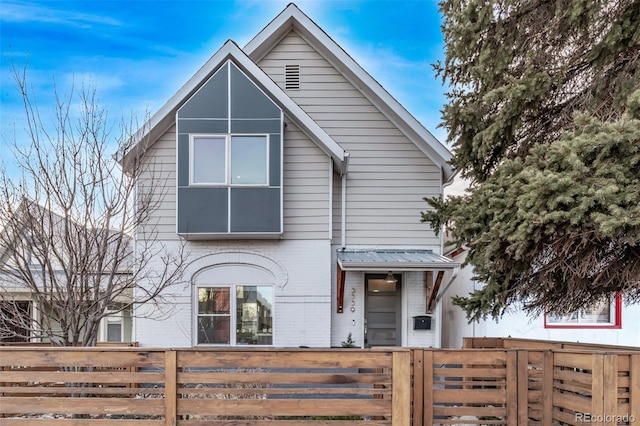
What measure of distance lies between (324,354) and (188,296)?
204 inches

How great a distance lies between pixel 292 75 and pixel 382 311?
5.51 meters

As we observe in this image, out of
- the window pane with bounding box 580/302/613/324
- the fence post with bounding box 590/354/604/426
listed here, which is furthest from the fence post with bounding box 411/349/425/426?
the window pane with bounding box 580/302/613/324

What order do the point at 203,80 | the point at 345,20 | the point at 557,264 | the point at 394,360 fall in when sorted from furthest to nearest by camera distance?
the point at 345,20
the point at 203,80
the point at 557,264
the point at 394,360

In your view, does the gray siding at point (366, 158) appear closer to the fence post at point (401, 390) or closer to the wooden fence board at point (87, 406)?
the fence post at point (401, 390)

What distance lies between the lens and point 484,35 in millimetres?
4379

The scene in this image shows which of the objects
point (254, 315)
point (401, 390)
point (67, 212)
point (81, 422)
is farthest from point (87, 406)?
point (254, 315)

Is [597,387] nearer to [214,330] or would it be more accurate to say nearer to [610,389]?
[610,389]

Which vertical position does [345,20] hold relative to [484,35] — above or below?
above

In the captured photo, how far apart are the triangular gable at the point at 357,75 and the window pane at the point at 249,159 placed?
85.0 inches

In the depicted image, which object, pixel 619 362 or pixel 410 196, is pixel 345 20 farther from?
pixel 619 362

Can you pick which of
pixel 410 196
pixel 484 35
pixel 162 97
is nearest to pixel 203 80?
pixel 162 97

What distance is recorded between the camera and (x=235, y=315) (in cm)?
809

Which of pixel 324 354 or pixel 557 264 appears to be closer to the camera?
pixel 324 354

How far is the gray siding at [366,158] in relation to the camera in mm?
8562
